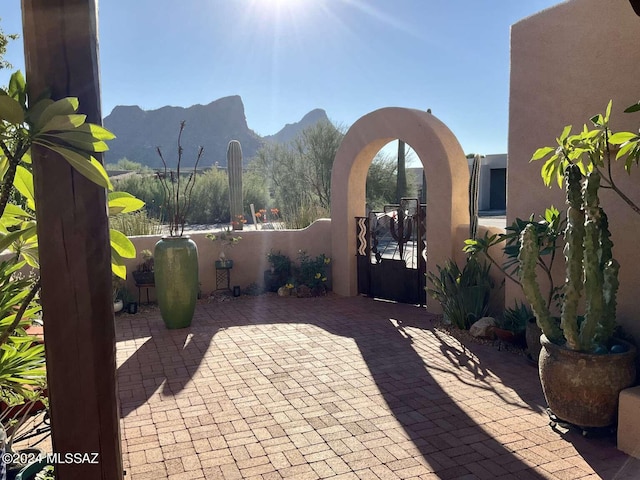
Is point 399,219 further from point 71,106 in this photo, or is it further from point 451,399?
point 71,106

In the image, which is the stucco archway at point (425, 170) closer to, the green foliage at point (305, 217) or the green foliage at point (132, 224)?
the green foliage at point (305, 217)

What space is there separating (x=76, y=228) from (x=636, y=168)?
4.91 meters

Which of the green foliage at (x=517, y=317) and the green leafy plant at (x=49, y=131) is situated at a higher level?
the green leafy plant at (x=49, y=131)

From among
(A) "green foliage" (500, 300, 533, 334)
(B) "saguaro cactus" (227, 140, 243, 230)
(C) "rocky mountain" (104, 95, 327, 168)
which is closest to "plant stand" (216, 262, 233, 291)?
(B) "saguaro cactus" (227, 140, 243, 230)

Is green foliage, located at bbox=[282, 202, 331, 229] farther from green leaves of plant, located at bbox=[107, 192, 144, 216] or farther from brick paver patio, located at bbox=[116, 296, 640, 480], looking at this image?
green leaves of plant, located at bbox=[107, 192, 144, 216]

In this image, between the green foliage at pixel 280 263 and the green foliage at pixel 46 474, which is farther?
the green foliage at pixel 280 263

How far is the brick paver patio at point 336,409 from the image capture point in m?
3.57

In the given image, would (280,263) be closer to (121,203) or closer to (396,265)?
(396,265)

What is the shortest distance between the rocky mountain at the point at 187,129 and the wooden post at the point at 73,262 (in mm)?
85337

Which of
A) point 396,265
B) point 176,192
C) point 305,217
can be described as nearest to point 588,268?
point 396,265

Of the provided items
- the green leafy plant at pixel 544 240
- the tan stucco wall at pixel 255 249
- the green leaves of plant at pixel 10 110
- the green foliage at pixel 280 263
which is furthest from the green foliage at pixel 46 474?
the green foliage at pixel 280 263

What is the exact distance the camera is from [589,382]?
384 cm

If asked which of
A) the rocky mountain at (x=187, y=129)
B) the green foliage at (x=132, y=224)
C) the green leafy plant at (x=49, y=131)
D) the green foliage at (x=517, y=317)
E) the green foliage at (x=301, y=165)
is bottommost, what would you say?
the green foliage at (x=517, y=317)

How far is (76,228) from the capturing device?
6.24ft
